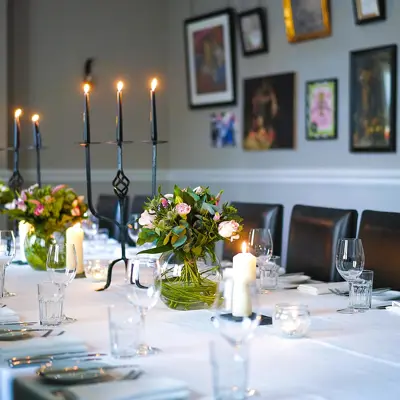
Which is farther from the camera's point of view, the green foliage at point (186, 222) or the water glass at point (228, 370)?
the green foliage at point (186, 222)

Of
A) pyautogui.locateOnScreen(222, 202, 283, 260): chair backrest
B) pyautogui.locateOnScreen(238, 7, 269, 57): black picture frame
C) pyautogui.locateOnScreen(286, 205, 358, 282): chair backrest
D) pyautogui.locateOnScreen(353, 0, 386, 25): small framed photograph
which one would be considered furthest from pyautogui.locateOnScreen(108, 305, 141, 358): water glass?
pyautogui.locateOnScreen(238, 7, 269, 57): black picture frame

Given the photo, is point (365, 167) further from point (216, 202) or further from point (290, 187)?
point (216, 202)

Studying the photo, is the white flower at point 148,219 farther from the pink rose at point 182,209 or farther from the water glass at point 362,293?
the water glass at point 362,293

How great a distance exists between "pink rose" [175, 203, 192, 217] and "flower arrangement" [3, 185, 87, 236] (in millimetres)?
957

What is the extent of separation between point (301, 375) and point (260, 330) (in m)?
0.40

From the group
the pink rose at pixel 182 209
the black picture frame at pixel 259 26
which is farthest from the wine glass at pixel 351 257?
the black picture frame at pixel 259 26

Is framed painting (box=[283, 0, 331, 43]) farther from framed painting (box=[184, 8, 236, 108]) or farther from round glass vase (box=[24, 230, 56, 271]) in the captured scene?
round glass vase (box=[24, 230, 56, 271])

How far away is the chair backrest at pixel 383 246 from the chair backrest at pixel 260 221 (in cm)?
60

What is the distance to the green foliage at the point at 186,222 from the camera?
227 cm

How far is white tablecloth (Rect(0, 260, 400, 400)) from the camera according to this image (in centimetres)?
156

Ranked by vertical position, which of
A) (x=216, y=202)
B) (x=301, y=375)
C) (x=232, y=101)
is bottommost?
(x=301, y=375)

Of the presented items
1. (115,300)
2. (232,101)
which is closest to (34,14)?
(232,101)

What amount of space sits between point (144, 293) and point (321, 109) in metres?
3.56

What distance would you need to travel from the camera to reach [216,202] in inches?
93.0
